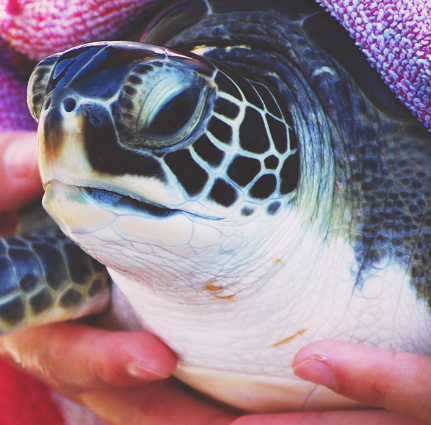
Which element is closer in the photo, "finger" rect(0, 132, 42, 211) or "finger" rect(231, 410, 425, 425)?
"finger" rect(231, 410, 425, 425)

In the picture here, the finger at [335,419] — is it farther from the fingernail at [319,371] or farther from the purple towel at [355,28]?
the purple towel at [355,28]

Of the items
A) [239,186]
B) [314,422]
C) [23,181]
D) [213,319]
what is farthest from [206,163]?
[23,181]

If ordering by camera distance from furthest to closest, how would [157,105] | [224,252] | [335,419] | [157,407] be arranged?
[157,407] < [335,419] < [224,252] < [157,105]

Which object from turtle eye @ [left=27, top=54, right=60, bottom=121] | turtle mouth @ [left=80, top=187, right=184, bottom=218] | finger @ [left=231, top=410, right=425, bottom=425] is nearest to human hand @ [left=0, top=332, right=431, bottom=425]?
finger @ [left=231, top=410, right=425, bottom=425]

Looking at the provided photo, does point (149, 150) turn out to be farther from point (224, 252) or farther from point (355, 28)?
point (355, 28)

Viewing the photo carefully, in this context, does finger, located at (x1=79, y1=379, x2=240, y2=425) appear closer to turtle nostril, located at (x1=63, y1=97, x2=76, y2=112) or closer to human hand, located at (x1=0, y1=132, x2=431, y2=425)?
Answer: human hand, located at (x1=0, y1=132, x2=431, y2=425)

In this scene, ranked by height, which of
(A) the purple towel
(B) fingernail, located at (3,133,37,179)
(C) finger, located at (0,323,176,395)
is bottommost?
(C) finger, located at (0,323,176,395)

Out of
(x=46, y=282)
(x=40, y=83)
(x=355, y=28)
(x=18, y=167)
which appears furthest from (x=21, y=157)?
(x=355, y=28)
